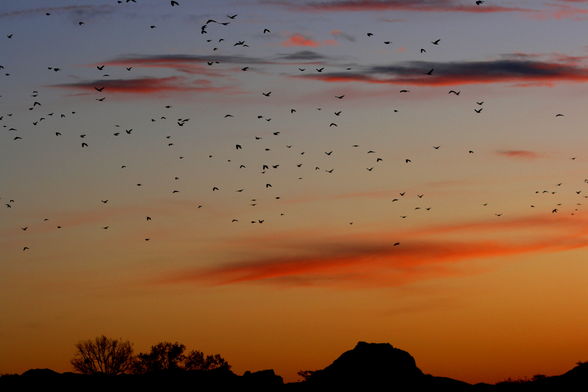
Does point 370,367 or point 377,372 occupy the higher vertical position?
point 370,367

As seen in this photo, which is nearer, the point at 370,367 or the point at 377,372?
the point at 377,372

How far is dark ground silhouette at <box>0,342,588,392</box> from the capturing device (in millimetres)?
105625

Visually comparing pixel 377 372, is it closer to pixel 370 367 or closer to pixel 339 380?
pixel 370 367

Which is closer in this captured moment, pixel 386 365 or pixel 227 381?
pixel 227 381

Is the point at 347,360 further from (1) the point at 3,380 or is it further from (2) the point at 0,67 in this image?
(2) the point at 0,67

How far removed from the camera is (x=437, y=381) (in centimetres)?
12006

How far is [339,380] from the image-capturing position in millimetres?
118562

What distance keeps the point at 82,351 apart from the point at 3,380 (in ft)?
221

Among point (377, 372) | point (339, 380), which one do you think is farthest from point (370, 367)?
point (339, 380)

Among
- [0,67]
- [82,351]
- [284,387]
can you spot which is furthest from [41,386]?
[82,351]

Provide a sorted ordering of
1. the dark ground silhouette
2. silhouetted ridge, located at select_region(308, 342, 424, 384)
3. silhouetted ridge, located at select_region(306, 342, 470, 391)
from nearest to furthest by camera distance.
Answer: the dark ground silhouette → silhouetted ridge, located at select_region(306, 342, 470, 391) → silhouetted ridge, located at select_region(308, 342, 424, 384)

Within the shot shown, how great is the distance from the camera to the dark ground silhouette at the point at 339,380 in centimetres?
10562

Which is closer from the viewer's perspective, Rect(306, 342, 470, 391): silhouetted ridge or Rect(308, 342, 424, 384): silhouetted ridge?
Rect(306, 342, 470, 391): silhouetted ridge

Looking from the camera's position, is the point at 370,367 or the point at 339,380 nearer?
the point at 339,380
